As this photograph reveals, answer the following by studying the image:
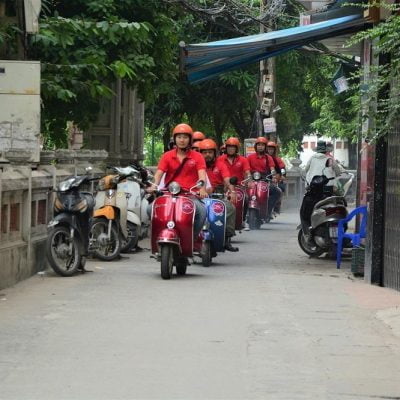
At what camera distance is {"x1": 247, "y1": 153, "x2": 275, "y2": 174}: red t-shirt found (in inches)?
851

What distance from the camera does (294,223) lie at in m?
25.1

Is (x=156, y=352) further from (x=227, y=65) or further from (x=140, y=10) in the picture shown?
(x=140, y=10)

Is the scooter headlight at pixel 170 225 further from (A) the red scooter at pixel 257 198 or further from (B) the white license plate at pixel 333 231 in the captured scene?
(A) the red scooter at pixel 257 198

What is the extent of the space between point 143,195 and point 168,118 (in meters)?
17.9

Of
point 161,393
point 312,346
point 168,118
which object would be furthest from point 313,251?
point 168,118

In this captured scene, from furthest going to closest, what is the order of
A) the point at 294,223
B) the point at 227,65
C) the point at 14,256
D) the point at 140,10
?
the point at 294,223, the point at 140,10, the point at 227,65, the point at 14,256

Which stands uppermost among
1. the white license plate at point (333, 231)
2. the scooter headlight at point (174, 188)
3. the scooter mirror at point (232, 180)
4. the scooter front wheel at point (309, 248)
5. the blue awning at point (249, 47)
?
the blue awning at point (249, 47)

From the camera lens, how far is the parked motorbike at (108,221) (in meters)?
13.7

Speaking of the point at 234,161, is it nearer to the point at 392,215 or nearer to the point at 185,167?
the point at 185,167

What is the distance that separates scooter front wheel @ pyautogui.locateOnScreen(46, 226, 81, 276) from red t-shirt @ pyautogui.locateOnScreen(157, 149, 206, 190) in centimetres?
142

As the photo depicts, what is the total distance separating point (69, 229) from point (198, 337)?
4324 millimetres

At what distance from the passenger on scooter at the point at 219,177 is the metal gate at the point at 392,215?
11.8 ft

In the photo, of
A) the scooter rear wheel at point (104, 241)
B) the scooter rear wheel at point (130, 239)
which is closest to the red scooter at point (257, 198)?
the scooter rear wheel at point (130, 239)

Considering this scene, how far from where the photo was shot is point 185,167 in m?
12.3
